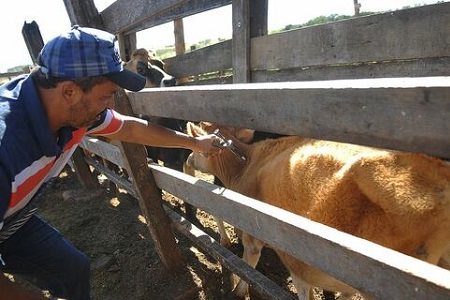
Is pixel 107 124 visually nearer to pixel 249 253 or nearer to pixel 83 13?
pixel 83 13

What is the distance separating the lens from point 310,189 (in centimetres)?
243

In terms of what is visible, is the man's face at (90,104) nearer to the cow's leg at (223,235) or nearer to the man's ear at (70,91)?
the man's ear at (70,91)

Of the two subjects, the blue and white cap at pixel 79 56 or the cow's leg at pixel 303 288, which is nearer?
the blue and white cap at pixel 79 56

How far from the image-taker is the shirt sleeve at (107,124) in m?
2.33

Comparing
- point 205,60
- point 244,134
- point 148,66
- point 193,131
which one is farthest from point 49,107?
point 148,66

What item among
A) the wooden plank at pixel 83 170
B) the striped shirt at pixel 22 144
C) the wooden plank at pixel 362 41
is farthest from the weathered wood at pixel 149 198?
the wooden plank at pixel 83 170

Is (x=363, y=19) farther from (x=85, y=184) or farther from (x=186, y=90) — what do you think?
(x=85, y=184)

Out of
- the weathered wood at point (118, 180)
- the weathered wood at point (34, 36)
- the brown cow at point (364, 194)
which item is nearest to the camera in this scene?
the brown cow at point (364, 194)

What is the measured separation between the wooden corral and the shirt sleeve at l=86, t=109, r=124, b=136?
242 mm

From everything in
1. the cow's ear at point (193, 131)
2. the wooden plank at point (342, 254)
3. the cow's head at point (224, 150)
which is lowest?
the cow's head at point (224, 150)

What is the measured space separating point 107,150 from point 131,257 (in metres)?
1.09

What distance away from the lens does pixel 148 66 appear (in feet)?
23.5

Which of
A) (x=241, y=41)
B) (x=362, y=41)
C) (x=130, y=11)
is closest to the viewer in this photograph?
(x=362, y=41)

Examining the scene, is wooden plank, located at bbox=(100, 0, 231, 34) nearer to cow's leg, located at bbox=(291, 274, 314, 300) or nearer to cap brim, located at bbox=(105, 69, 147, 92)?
cap brim, located at bbox=(105, 69, 147, 92)
